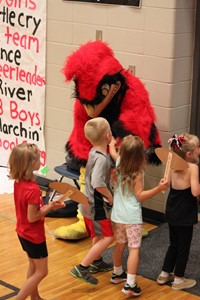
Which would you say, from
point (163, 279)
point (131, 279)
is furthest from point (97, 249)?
point (163, 279)

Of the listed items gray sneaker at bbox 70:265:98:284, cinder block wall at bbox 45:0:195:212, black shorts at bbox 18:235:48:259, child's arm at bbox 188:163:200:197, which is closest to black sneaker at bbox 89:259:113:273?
gray sneaker at bbox 70:265:98:284

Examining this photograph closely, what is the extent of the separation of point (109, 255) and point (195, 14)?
1.87 meters

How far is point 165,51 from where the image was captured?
189 inches

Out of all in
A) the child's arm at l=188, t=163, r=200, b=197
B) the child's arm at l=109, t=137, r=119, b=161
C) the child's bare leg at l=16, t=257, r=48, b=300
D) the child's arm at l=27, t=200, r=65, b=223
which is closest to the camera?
the child's arm at l=27, t=200, r=65, b=223

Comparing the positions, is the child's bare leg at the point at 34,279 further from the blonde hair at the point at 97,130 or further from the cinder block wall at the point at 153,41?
the cinder block wall at the point at 153,41

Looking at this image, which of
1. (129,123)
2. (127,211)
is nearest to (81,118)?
(129,123)

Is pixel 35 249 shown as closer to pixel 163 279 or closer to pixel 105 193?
pixel 105 193

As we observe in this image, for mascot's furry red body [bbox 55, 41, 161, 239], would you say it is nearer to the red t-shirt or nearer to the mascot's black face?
A: the mascot's black face

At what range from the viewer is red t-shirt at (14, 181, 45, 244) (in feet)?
11.3

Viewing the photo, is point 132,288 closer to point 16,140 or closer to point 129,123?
point 129,123

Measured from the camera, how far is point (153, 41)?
485cm

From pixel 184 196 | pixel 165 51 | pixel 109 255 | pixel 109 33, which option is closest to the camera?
pixel 184 196

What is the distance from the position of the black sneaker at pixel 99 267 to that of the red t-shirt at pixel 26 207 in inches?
30.7

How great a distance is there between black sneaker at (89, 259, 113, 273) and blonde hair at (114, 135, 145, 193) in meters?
0.66
